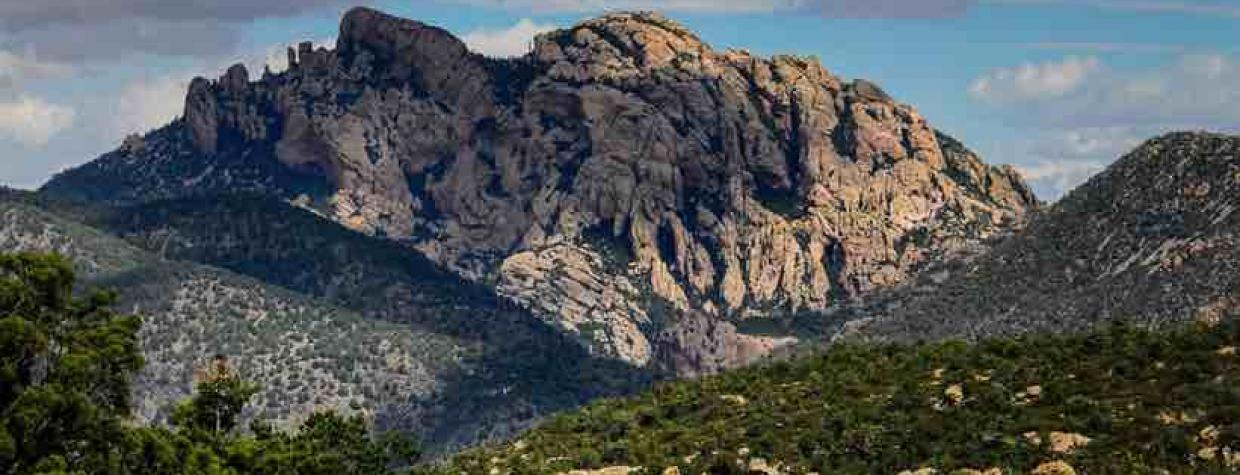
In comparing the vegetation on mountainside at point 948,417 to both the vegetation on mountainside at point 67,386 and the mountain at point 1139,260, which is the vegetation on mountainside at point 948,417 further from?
the mountain at point 1139,260

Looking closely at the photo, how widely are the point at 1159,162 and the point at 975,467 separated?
418 ft

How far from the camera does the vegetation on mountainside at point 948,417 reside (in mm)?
72250

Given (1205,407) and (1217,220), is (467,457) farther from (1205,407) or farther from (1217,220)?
(1217,220)

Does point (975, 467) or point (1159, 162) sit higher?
point (1159, 162)

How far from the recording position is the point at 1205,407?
7250cm

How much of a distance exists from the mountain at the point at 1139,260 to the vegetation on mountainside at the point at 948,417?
45.1m

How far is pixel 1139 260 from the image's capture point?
173 metres

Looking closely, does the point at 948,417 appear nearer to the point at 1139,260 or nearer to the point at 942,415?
the point at 942,415

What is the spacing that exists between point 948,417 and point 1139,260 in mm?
97382

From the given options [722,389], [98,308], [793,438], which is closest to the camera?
[98,308]

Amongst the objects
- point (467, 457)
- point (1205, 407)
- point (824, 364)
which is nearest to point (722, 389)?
point (824, 364)

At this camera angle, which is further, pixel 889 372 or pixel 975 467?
pixel 889 372

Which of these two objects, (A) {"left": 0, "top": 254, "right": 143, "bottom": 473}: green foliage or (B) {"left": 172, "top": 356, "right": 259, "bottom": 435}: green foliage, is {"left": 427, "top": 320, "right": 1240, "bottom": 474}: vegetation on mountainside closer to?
(B) {"left": 172, "top": 356, "right": 259, "bottom": 435}: green foliage

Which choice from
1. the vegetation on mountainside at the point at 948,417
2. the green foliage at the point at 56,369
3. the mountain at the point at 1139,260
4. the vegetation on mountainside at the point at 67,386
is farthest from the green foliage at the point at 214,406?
the mountain at the point at 1139,260
